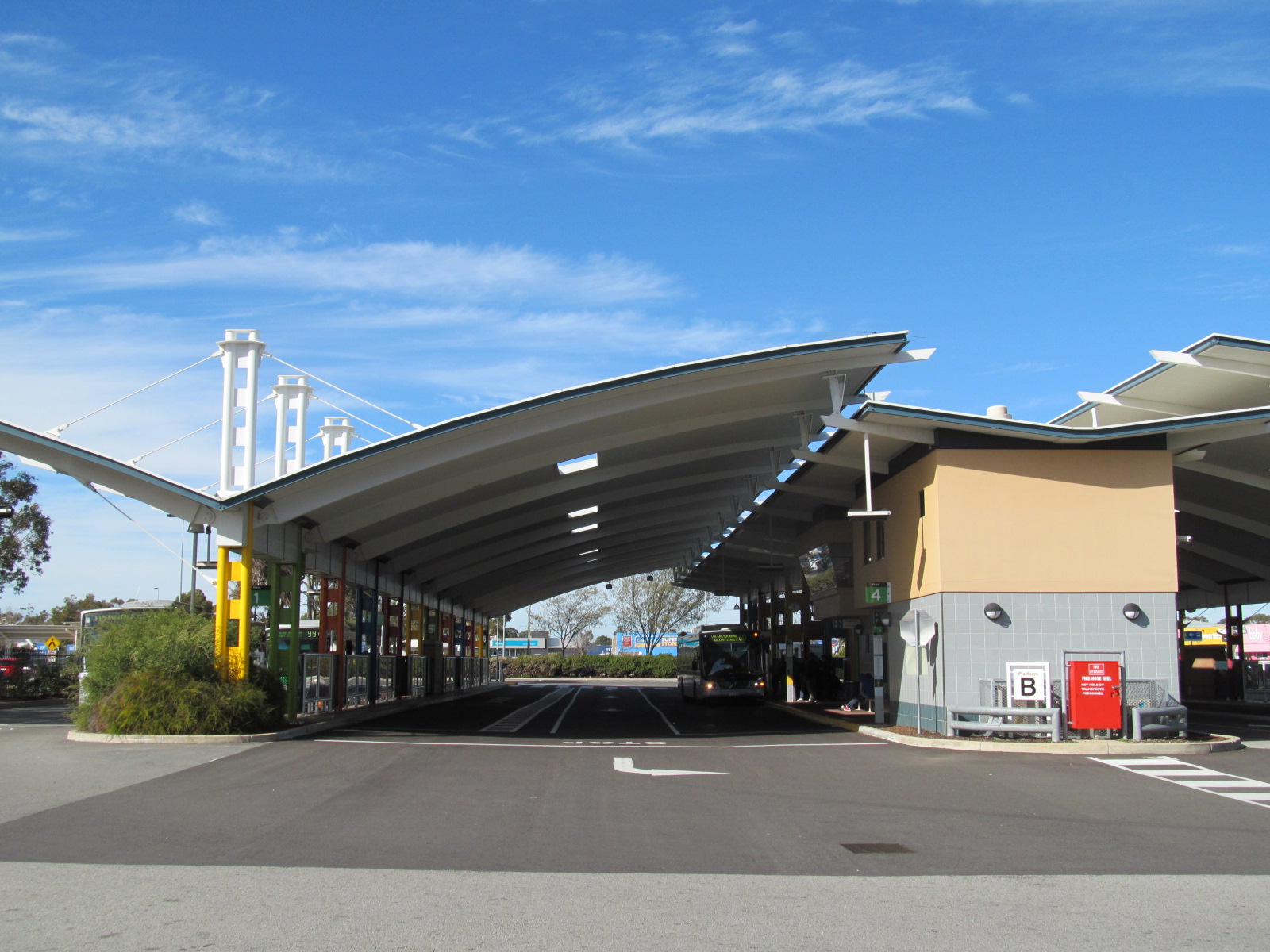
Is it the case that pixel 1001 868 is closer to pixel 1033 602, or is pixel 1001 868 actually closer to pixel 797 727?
pixel 1033 602

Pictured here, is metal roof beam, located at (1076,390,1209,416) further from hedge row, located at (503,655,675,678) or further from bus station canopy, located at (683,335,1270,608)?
hedge row, located at (503,655,675,678)

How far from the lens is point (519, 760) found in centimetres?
1595

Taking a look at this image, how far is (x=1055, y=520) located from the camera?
19.9 meters

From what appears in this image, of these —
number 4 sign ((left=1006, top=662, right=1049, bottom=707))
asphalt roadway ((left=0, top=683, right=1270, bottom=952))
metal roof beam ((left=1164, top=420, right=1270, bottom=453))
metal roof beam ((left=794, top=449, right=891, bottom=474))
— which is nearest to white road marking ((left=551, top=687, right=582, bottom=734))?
asphalt roadway ((left=0, top=683, right=1270, bottom=952))

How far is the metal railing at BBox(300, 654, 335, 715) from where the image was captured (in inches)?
944

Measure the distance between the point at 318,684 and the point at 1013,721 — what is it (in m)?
15.4

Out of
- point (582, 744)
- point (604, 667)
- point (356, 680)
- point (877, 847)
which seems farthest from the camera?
point (604, 667)

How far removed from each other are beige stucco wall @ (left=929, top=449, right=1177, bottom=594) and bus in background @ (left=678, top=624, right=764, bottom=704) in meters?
19.5

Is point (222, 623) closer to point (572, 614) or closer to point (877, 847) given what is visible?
point (877, 847)

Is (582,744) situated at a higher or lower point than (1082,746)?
lower

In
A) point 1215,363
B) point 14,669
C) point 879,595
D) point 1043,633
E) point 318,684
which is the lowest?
point 14,669

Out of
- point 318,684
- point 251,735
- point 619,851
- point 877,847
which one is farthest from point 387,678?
point 877,847

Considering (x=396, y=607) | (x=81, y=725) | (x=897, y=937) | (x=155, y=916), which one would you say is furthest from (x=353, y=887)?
(x=396, y=607)

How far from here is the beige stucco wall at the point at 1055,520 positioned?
1975 centimetres
